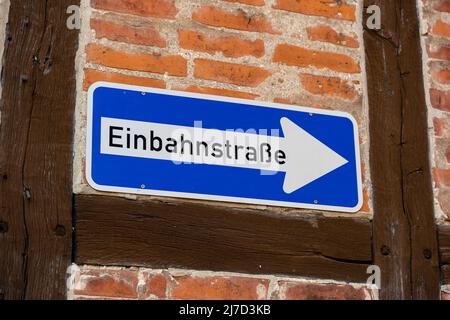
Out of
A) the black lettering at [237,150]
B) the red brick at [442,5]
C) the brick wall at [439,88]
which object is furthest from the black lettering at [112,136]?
the red brick at [442,5]

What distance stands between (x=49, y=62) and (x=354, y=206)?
110 centimetres

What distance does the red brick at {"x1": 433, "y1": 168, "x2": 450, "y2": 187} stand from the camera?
3.39 m

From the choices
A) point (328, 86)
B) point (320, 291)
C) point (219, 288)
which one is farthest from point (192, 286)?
point (328, 86)

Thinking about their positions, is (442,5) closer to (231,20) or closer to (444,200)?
(444,200)

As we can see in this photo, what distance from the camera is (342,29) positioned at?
3.43 m

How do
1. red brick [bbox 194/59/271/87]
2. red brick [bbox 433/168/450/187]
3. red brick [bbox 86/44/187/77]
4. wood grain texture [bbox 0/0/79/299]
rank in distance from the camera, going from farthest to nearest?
red brick [bbox 433/168/450/187] → red brick [bbox 194/59/271/87] → red brick [bbox 86/44/187/77] → wood grain texture [bbox 0/0/79/299]

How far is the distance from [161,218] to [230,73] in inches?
21.9

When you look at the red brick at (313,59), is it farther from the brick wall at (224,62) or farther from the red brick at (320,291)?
the red brick at (320,291)

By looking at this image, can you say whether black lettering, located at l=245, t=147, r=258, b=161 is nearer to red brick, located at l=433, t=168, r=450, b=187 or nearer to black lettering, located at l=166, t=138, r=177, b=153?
black lettering, located at l=166, t=138, r=177, b=153

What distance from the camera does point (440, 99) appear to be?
3.50m

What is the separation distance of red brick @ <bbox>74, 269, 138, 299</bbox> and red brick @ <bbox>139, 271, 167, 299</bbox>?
25 millimetres

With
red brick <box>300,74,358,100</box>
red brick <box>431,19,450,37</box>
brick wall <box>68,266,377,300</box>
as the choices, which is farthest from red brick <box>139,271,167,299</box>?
red brick <box>431,19,450,37</box>

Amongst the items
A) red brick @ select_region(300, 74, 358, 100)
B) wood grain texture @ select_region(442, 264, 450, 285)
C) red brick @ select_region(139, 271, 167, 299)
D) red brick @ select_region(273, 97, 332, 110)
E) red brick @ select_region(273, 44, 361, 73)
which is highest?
red brick @ select_region(273, 44, 361, 73)
